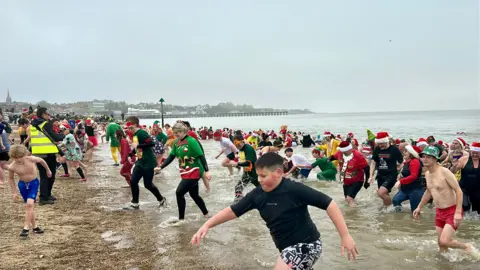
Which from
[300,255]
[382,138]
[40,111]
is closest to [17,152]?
[40,111]

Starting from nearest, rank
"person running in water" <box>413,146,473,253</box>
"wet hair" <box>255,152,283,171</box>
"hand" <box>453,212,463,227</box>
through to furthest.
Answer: "wet hair" <box>255,152,283,171</box>, "hand" <box>453,212,463,227</box>, "person running in water" <box>413,146,473,253</box>

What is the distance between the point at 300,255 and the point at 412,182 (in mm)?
5073

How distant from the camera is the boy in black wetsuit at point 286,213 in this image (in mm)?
3326

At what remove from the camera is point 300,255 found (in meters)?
3.34

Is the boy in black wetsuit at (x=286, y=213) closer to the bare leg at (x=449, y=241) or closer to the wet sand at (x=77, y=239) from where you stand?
the wet sand at (x=77, y=239)

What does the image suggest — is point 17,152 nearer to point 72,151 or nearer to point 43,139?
point 43,139

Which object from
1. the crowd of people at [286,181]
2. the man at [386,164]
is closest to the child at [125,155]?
the crowd of people at [286,181]

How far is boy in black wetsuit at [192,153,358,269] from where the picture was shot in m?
3.33

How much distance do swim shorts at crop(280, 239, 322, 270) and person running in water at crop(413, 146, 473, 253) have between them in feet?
8.70

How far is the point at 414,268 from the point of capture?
16.5 feet

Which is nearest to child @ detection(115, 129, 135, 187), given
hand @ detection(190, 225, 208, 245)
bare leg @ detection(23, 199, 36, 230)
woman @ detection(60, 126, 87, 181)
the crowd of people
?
the crowd of people

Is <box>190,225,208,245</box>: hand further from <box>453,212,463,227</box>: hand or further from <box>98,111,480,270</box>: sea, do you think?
<box>453,212,463,227</box>: hand

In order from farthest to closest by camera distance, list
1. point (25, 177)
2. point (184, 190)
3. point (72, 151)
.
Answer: point (72, 151) < point (184, 190) < point (25, 177)

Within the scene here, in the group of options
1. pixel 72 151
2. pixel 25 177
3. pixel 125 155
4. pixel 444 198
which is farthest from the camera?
pixel 72 151
